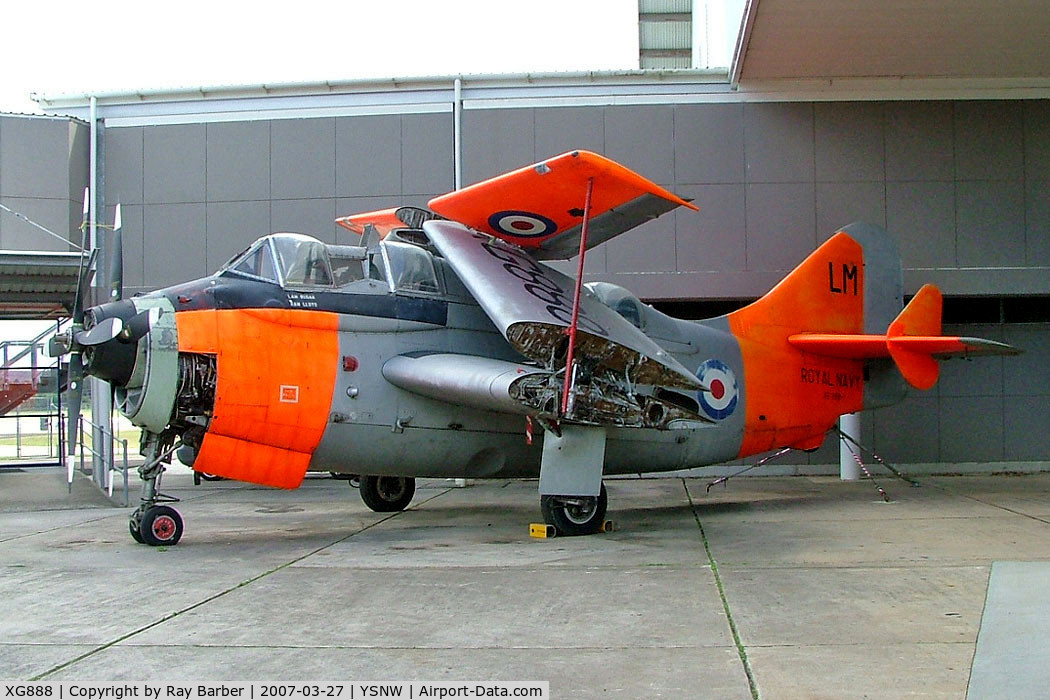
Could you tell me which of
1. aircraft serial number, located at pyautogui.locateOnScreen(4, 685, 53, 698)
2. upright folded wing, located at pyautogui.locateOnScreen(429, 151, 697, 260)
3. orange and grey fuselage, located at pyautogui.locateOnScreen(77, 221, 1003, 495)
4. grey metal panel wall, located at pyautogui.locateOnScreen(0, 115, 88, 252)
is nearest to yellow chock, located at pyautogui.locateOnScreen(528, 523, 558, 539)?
orange and grey fuselage, located at pyautogui.locateOnScreen(77, 221, 1003, 495)

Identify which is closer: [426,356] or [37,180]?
[426,356]

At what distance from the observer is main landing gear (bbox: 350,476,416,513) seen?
12.8 meters

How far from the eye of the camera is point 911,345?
12828 millimetres

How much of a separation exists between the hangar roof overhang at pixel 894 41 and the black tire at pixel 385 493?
8660 mm

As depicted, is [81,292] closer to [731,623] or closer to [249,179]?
[731,623]

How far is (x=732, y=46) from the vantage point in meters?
17.3

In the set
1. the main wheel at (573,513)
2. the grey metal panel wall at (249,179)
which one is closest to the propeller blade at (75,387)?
the main wheel at (573,513)

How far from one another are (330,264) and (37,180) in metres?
9.21

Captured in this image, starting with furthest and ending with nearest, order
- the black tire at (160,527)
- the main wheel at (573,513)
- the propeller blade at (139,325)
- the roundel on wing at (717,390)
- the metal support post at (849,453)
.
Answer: the metal support post at (849,453) < the roundel on wing at (717,390) < the main wheel at (573,513) < the black tire at (160,527) < the propeller blade at (139,325)

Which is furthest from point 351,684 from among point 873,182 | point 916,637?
point 873,182

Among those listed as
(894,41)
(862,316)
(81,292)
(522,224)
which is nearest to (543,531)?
(522,224)

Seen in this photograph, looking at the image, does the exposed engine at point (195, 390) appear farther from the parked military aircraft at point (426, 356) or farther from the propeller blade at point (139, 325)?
the propeller blade at point (139, 325)

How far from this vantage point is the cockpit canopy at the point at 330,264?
31.9 feet

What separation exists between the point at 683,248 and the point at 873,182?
3603mm
